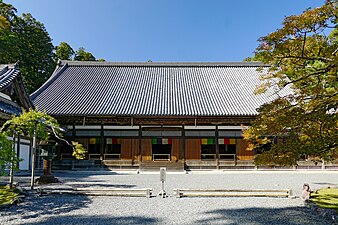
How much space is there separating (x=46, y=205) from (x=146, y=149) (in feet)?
A: 35.8

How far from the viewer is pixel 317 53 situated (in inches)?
198

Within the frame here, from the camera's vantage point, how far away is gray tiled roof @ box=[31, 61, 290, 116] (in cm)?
1712

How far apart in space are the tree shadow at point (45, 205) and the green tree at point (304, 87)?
4.34 m

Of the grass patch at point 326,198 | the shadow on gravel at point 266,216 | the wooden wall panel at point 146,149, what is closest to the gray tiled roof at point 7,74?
the wooden wall panel at point 146,149

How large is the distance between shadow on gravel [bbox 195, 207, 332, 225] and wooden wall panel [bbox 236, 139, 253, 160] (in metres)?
11.0

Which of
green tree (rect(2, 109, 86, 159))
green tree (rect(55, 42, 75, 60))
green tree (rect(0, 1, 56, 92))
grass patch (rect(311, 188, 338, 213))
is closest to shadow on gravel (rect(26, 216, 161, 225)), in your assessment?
green tree (rect(2, 109, 86, 159))

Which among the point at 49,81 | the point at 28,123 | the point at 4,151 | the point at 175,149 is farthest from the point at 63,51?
the point at 4,151

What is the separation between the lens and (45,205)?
6.82 meters

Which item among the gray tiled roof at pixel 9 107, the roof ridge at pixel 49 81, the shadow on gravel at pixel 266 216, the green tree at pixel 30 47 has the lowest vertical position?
the shadow on gravel at pixel 266 216

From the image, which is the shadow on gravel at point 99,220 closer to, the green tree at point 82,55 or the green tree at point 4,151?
the green tree at point 4,151

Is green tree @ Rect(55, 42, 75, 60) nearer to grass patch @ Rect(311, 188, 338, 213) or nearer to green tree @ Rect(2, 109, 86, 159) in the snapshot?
green tree @ Rect(2, 109, 86, 159)

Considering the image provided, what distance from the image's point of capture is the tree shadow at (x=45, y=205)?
6094 mm

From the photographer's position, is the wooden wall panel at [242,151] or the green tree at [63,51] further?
the green tree at [63,51]

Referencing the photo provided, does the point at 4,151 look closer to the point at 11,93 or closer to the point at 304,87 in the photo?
the point at 11,93
